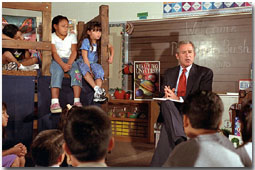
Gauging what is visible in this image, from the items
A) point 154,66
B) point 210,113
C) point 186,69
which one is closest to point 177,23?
point 154,66

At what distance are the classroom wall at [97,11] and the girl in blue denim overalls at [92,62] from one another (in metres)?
1.98

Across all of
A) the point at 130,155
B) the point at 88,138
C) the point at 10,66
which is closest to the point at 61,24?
the point at 10,66

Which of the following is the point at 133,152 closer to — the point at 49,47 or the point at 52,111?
the point at 52,111

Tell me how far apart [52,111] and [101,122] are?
161 centimetres

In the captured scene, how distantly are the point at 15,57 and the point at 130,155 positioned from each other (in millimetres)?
1943

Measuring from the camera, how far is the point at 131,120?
5371 millimetres

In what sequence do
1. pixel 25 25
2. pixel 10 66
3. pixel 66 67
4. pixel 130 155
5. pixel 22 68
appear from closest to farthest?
pixel 10 66, pixel 22 68, pixel 66 67, pixel 25 25, pixel 130 155

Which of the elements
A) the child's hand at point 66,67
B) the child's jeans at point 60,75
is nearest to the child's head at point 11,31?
the child's jeans at point 60,75

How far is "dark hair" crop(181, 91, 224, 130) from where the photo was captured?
1.93 metres

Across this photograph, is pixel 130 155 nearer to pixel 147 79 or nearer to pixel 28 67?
pixel 147 79

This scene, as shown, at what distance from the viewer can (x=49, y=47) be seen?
3217mm

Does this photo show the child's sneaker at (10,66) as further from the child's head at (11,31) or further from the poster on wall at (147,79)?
the poster on wall at (147,79)

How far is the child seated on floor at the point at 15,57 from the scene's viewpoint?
3139 millimetres

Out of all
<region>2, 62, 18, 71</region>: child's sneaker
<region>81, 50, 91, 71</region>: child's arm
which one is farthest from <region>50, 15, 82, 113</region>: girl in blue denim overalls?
<region>2, 62, 18, 71</region>: child's sneaker
